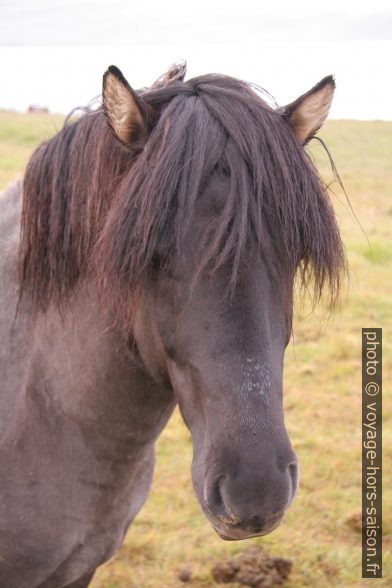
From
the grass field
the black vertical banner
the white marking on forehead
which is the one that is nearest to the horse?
the white marking on forehead

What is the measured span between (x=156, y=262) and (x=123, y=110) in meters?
0.46

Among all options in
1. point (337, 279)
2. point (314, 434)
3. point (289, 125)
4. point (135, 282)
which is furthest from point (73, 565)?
point (314, 434)

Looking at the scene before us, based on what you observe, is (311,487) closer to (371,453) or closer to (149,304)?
(371,453)

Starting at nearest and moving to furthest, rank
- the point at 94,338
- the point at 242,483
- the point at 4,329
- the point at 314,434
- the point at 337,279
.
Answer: the point at 242,483
the point at 337,279
the point at 94,338
the point at 4,329
the point at 314,434

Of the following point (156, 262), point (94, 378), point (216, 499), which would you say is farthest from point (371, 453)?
point (156, 262)

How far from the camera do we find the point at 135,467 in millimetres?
2932

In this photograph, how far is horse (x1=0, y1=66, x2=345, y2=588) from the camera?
6.95ft

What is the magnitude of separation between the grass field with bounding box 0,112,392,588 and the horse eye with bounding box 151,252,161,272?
1.07 meters

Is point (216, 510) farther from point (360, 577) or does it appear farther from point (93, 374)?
point (360, 577)

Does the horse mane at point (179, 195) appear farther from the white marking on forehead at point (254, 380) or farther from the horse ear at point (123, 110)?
the white marking on forehead at point (254, 380)

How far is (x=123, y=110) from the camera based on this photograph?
2283 millimetres

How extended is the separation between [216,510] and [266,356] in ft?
1.45

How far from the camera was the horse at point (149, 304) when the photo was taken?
2117 mm

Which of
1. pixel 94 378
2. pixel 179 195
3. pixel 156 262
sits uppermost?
pixel 179 195
